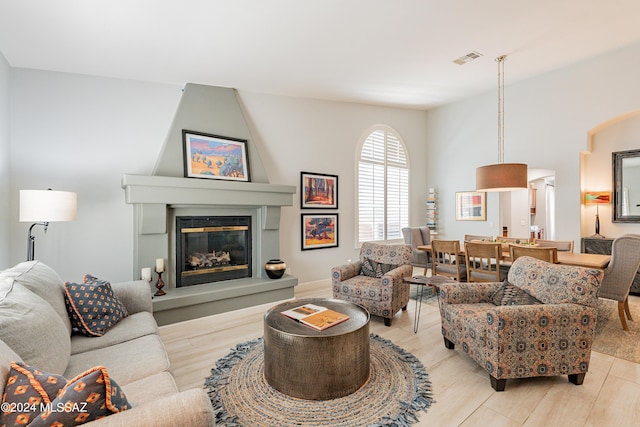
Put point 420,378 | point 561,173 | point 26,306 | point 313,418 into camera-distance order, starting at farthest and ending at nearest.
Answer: point 561,173 → point 420,378 → point 313,418 → point 26,306

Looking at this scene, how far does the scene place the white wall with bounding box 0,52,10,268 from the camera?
10.4 ft

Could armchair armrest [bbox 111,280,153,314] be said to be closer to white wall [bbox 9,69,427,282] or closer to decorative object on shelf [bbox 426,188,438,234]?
white wall [bbox 9,69,427,282]

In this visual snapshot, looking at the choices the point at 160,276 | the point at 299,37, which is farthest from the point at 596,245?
the point at 160,276

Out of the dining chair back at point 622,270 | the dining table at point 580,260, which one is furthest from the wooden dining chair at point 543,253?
the dining chair back at point 622,270

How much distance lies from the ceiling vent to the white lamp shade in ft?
16.1

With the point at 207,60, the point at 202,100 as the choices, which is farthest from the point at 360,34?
the point at 202,100

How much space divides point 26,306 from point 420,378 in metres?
2.61

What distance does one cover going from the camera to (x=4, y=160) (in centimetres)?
323

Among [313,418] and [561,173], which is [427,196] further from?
[313,418]

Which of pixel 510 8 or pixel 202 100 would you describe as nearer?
pixel 510 8

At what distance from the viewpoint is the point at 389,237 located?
20.6 feet

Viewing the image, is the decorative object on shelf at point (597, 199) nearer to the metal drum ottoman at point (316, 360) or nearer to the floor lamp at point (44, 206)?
the metal drum ottoman at point (316, 360)

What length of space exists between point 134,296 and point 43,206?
3.82 ft

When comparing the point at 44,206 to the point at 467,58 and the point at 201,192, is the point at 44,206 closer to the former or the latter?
the point at 201,192
